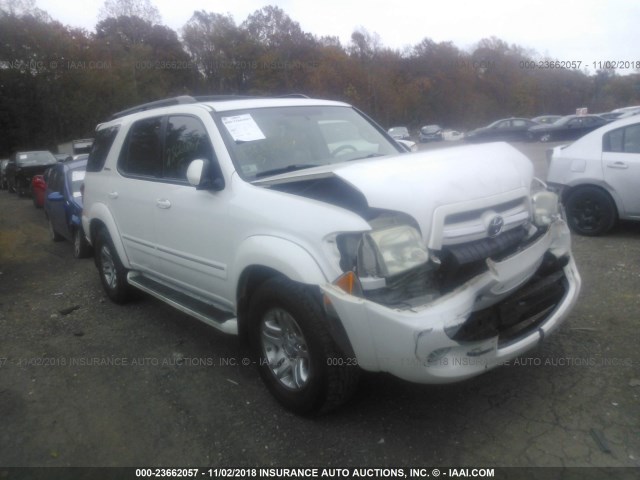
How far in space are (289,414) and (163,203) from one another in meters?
2.00

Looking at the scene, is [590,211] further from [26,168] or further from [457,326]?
[26,168]

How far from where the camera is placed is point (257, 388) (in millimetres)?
3684

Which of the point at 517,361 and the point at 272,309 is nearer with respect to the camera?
the point at 272,309

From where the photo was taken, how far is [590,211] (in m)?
6.66

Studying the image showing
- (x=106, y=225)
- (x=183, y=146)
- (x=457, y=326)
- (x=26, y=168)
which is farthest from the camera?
(x=26, y=168)

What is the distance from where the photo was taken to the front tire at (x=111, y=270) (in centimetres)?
533

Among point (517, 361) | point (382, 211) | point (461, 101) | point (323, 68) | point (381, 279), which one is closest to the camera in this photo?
point (381, 279)

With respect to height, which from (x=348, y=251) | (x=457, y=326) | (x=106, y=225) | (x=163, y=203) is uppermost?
(x=163, y=203)

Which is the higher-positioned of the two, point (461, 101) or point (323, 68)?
point (323, 68)

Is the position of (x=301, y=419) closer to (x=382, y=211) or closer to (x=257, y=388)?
(x=257, y=388)

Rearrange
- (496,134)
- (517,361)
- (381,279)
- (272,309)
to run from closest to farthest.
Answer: (381,279) < (272,309) < (517,361) < (496,134)

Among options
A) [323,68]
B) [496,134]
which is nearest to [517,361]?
[496,134]

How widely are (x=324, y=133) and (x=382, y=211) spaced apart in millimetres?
1589

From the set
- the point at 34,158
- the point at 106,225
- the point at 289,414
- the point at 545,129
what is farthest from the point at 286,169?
the point at 545,129
